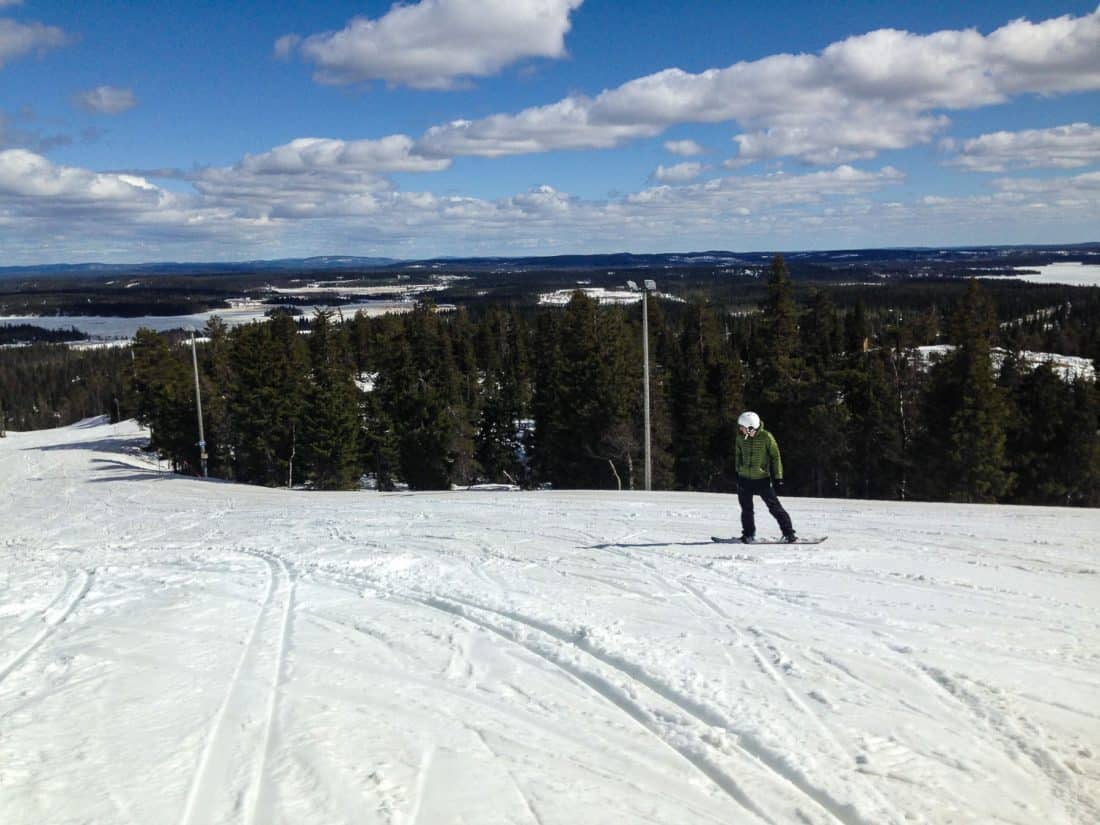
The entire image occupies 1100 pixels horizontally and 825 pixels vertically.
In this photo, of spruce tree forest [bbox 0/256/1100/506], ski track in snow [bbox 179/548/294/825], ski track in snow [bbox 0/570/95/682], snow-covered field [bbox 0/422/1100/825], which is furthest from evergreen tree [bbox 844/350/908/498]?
ski track in snow [bbox 179/548/294/825]

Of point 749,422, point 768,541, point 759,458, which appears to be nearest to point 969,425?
point 768,541

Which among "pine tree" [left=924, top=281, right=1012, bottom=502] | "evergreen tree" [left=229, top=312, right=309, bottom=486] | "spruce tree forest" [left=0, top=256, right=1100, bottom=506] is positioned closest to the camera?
"pine tree" [left=924, top=281, right=1012, bottom=502]

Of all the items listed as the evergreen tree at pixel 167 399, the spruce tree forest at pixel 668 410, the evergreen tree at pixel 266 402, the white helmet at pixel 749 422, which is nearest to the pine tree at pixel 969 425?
the spruce tree forest at pixel 668 410

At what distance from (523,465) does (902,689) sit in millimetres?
45033

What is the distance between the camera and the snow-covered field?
4.77 meters

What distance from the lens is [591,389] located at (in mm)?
37812

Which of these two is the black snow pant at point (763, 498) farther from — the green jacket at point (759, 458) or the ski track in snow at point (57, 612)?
the ski track in snow at point (57, 612)

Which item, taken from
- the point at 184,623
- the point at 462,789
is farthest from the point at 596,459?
the point at 462,789

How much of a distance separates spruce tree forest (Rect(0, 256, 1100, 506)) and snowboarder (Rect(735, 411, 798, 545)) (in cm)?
2405

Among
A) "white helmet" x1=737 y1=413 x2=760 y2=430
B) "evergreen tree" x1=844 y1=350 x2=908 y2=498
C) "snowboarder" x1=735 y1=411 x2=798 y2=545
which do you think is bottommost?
Result: "evergreen tree" x1=844 y1=350 x2=908 y2=498

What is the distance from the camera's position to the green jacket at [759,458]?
36.6ft

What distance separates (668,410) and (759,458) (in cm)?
3037

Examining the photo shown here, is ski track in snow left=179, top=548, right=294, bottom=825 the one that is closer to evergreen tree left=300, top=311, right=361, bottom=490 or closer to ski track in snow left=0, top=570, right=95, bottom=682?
ski track in snow left=0, top=570, right=95, bottom=682

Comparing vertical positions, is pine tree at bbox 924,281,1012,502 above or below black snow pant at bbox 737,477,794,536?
below
